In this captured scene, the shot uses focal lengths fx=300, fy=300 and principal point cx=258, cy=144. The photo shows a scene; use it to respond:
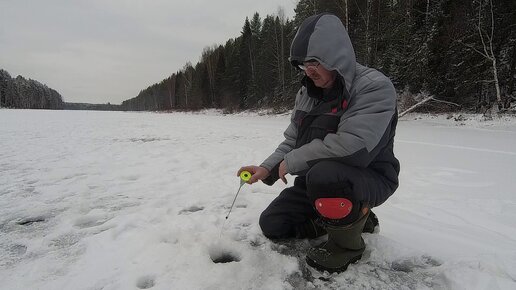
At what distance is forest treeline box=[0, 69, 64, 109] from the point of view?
68.1 m

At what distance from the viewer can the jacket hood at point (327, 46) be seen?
1666mm

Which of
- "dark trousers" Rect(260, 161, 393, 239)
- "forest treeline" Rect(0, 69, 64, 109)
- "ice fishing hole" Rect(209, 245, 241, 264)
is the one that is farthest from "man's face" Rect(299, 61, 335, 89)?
"forest treeline" Rect(0, 69, 64, 109)

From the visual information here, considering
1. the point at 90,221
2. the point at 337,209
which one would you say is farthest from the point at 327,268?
the point at 90,221

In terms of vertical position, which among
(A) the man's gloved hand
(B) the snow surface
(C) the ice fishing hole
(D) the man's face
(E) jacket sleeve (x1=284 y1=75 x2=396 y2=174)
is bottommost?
(C) the ice fishing hole

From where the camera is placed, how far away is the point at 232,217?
2.49m

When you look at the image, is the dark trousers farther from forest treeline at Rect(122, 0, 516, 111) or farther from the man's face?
forest treeline at Rect(122, 0, 516, 111)

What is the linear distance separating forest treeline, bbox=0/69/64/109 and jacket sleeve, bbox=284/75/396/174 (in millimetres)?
82356

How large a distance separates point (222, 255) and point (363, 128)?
1.19 m

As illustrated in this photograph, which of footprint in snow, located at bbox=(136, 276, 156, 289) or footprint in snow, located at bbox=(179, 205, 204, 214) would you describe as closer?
footprint in snow, located at bbox=(136, 276, 156, 289)

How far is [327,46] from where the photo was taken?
1.66m

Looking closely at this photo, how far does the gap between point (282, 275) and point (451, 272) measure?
921mm

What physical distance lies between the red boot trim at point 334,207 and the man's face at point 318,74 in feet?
2.32

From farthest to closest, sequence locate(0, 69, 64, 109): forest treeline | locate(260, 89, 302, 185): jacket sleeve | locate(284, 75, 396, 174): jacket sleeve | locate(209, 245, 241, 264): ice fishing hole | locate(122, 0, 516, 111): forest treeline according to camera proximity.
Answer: locate(0, 69, 64, 109): forest treeline
locate(122, 0, 516, 111): forest treeline
locate(260, 89, 302, 185): jacket sleeve
locate(209, 245, 241, 264): ice fishing hole
locate(284, 75, 396, 174): jacket sleeve

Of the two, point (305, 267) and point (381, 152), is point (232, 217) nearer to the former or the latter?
point (305, 267)
